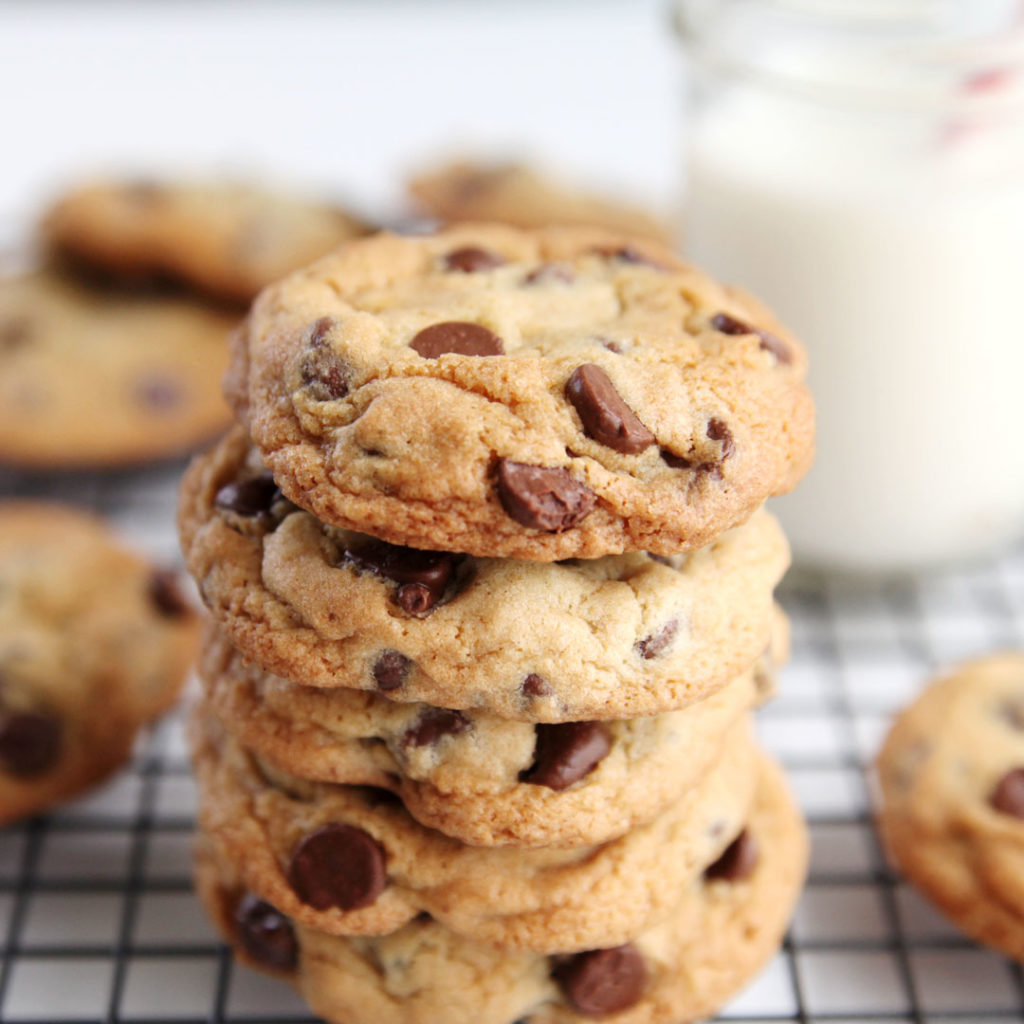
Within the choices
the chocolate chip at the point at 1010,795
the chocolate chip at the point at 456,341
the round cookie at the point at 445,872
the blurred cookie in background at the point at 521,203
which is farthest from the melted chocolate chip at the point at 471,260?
the blurred cookie in background at the point at 521,203

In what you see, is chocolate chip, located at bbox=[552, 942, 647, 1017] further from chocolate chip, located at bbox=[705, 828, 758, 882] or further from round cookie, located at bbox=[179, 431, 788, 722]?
round cookie, located at bbox=[179, 431, 788, 722]

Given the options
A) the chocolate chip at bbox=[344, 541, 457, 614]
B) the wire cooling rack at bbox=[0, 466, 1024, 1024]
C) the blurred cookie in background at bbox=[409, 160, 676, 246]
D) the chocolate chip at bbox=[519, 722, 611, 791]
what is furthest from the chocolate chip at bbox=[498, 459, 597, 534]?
the blurred cookie in background at bbox=[409, 160, 676, 246]

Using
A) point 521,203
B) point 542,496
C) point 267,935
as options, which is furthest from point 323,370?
point 521,203

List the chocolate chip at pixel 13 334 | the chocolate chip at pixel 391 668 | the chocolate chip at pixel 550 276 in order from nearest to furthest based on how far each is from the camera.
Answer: the chocolate chip at pixel 391 668
the chocolate chip at pixel 550 276
the chocolate chip at pixel 13 334

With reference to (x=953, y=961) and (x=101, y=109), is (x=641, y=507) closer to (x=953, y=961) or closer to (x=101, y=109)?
(x=953, y=961)

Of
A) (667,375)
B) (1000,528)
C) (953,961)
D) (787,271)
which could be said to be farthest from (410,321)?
(1000,528)

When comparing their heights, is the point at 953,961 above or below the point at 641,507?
below

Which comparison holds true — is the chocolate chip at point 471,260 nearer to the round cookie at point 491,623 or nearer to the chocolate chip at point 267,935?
the round cookie at point 491,623
